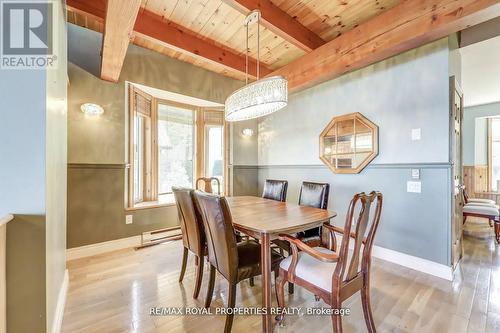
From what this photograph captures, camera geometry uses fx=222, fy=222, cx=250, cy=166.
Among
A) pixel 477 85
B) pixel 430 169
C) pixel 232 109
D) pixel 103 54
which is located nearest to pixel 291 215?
pixel 232 109

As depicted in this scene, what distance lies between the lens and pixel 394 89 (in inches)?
104

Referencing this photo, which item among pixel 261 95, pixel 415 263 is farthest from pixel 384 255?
pixel 261 95

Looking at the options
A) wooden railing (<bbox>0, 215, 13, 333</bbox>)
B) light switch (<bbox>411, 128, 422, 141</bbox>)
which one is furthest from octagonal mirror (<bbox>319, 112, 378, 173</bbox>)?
wooden railing (<bbox>0, 215, 13, 333</bbox>)

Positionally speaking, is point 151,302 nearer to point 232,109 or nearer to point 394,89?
point 232,109

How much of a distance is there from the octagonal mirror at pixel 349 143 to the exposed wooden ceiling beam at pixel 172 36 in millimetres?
1651

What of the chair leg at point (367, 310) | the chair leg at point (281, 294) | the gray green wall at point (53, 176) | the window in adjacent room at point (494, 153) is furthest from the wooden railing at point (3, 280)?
the window in adjacent room at point (494, 153)

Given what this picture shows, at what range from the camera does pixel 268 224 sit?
1.60m

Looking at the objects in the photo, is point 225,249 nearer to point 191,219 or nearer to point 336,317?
point 191,219

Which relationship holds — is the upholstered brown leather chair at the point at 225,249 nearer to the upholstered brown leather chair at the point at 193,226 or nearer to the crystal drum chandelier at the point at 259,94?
the upholstered brown leather chair at the point at 193,226

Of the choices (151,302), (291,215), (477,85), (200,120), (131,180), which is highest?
(477,85)

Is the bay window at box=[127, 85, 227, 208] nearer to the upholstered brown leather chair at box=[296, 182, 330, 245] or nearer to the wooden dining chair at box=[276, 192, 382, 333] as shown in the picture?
the upholstered brown leather chair at box=[296, 182, 330, 245]

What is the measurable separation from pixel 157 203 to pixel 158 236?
507 mm

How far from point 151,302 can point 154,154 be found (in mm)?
2419

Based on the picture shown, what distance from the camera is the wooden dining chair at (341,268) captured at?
4.04 feet
